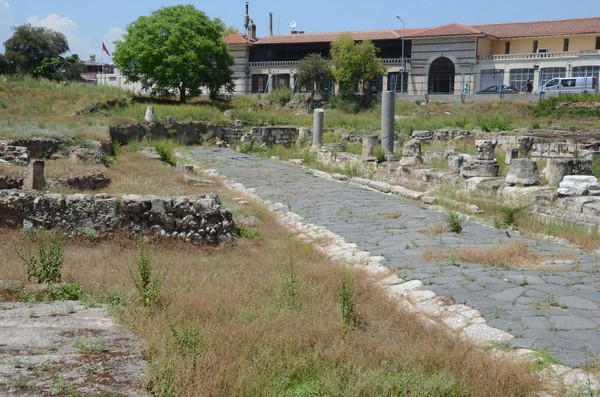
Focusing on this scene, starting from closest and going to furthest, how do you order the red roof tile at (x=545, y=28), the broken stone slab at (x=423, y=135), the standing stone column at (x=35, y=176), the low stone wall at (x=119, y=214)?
the low stone wall at (x=119, y=214) → the standing stone column at (x=35, y=176) → the broken stone slab at (x=423, y=135) → the red roof tile at (x=545, y=28)

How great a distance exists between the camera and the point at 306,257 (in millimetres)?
8805

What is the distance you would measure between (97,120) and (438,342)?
74.2 feet

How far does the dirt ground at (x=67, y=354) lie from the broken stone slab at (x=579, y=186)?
10.3 meters

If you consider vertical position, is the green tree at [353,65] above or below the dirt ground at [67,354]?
above

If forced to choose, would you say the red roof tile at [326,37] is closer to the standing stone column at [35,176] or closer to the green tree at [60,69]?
the green tree at [60,69]

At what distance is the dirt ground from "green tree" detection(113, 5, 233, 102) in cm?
3683

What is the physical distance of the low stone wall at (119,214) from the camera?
8961 mm

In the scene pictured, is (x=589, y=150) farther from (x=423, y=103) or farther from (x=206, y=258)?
(x=423, y=103)

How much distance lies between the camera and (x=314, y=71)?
49312 millimetres

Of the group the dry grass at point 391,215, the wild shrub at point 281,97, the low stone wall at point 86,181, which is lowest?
the dry grass at point 391,215

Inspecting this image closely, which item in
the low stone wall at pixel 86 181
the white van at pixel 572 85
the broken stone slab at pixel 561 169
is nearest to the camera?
the low stone wall at pixel 86 181

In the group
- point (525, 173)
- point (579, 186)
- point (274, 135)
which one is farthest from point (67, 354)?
point (274, 135)

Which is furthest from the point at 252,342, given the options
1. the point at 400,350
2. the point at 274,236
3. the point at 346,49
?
the point at 346,49

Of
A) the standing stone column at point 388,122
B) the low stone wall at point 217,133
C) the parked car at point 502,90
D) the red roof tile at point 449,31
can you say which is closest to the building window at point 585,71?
the parked car at point 502,90
